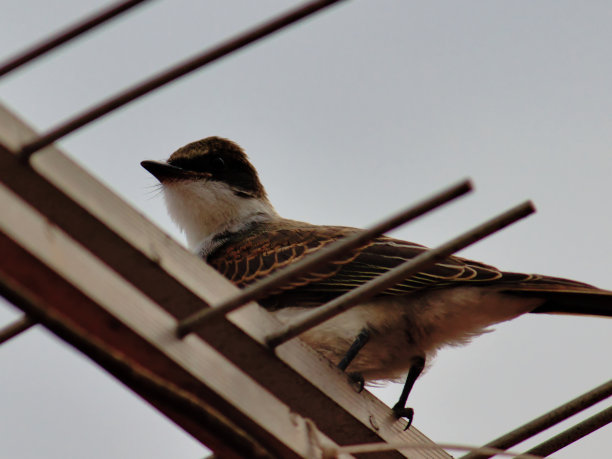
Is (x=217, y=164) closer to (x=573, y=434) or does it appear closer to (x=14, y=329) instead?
(x=573, y=434)

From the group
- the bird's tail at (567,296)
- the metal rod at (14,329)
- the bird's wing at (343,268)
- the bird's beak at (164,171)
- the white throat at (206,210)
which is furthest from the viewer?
the bird's beak at (164,171)

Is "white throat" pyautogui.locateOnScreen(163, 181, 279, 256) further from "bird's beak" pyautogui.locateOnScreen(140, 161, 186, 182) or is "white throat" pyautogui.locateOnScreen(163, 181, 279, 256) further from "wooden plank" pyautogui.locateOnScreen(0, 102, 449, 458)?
"wooden plank" pyautogui.locateOnScreen(0, 102, 449, 458)

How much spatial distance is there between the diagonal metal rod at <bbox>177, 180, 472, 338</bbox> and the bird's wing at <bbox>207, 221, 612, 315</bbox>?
2251 millimetres

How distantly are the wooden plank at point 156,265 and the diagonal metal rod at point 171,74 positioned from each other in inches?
2.9

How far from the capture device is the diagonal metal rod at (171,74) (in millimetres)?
2354

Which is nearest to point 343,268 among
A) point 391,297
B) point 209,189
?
point 391,297

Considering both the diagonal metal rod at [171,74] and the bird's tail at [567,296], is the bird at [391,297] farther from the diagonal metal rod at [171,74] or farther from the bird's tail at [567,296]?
the diagonal metal rod at [171,74]

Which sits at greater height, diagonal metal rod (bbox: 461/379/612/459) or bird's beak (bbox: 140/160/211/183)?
bird's beak (bbox: 140/160/211/183)

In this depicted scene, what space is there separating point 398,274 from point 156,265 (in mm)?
617

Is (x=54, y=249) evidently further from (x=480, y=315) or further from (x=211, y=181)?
(x=211, y=181)

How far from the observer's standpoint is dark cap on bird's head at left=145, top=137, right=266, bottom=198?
673 centimetres

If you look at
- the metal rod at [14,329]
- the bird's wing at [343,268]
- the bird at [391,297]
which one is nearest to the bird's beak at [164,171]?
the bird at [391,297]

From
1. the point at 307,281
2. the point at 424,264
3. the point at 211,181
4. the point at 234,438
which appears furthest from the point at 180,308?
the point at 211,181

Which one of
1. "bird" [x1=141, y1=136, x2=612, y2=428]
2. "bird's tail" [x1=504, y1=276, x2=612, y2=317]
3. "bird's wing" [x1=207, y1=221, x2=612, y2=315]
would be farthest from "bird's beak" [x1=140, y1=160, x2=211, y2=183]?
"bird's tail" [x1=504, y1=276, x2=612, y2=317]
